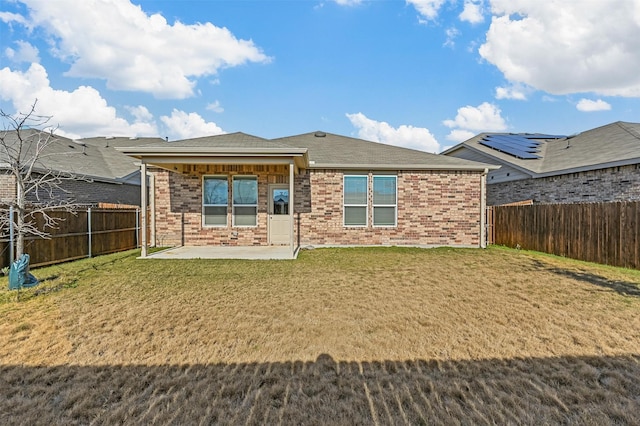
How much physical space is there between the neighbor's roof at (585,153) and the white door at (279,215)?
9668 mm

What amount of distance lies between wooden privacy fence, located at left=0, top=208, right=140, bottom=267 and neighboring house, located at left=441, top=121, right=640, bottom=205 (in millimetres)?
14924

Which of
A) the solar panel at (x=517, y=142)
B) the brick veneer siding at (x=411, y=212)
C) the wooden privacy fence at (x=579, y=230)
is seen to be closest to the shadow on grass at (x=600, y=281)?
the wooden privacy fence at (x=579, y=230)

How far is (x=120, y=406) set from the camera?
2.40 meters

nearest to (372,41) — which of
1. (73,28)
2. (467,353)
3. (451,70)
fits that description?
(451,70)

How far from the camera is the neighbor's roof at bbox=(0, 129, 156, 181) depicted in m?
12.1

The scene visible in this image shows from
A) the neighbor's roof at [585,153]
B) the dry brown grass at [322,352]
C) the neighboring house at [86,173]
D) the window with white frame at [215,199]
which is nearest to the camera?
the dry brown grass at [322,352]

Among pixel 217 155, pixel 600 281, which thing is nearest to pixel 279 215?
pixel 217 155

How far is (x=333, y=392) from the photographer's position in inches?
103

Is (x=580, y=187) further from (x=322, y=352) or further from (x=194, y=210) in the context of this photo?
(x=194, y=210)

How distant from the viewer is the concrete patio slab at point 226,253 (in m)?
9.05

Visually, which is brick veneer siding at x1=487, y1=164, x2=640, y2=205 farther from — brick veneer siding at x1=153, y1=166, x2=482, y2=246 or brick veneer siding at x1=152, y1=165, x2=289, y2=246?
brick veneer siding at x1=152, y1=165, x2=289, y2=246

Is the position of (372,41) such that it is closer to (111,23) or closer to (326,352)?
(111,23)

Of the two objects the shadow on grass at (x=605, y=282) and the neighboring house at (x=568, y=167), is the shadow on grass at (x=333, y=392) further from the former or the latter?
the neighboring house at (x=568, y=167)

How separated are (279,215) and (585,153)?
37.9ft
